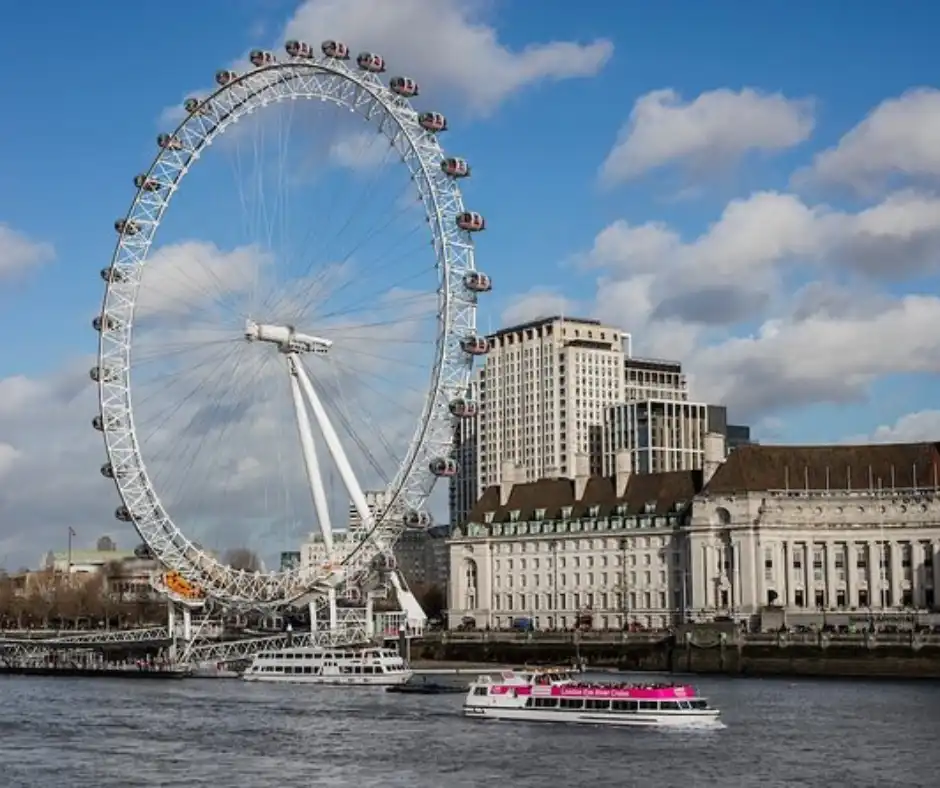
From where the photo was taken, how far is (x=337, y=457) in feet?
349

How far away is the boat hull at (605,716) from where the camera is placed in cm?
7512

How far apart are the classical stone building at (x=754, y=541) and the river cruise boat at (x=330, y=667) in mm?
30955

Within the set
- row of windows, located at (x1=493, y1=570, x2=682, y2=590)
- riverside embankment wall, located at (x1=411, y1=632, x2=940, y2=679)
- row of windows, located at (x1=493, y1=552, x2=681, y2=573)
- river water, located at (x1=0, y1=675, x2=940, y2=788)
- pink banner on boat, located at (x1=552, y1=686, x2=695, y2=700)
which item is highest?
row of windows, located at (x1=493, y1=552, x2=681, y2=573)

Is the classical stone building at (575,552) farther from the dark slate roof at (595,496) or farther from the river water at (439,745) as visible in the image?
the river water at (439,745)

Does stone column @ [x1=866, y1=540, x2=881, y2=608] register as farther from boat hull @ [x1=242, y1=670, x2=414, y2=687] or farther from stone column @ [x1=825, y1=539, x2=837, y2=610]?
boat hull @ [x1=242, y1=670, x2=414, y2=687]

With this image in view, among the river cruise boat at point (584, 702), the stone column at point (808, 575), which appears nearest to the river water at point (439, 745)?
the river cruise boat at point (584, 702)

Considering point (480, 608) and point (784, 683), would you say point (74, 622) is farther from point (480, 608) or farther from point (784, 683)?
point (784, 683)

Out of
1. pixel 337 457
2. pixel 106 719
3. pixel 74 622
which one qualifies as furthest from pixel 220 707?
pixel 74 622

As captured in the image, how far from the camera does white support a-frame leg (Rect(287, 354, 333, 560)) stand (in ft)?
339

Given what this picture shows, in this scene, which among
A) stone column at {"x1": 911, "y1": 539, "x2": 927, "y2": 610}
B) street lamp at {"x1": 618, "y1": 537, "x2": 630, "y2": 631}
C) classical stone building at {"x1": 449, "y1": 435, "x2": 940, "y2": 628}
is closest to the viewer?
stone column at {"x1": 911, "y1": 539, "x2": 927, "y2": 610}

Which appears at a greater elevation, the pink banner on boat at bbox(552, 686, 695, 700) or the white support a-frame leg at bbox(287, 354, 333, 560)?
the white support a-frame leg at bbox(287, 354, 333, 560)

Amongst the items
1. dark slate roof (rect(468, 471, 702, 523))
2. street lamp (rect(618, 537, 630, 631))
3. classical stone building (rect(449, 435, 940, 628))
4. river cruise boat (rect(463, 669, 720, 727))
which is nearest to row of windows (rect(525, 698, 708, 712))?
river cruise boat (rect(463, 669, 720, 727))

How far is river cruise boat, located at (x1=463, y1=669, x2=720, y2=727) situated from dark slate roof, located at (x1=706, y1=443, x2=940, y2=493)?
54156 millimetres

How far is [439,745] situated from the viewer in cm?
6894
